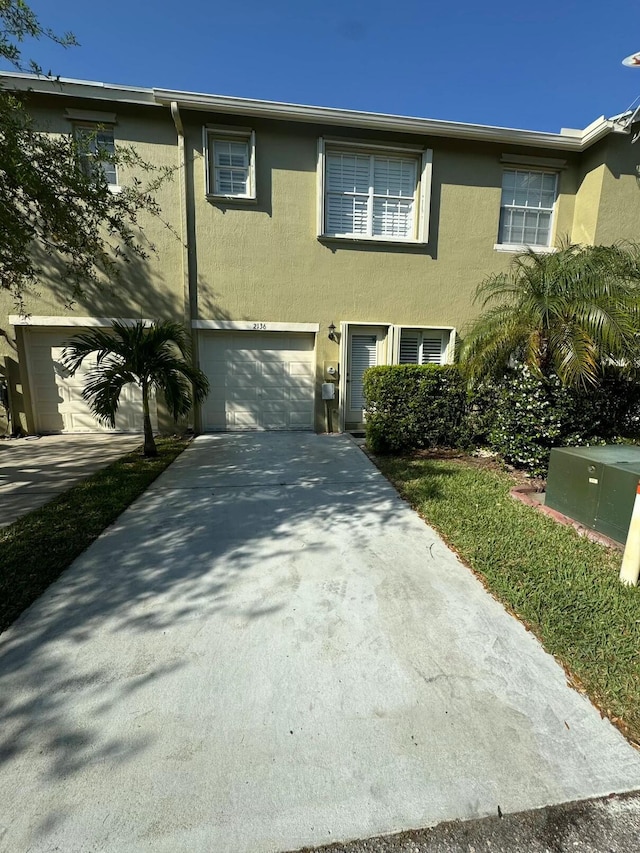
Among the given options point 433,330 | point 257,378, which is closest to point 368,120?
point 433,330

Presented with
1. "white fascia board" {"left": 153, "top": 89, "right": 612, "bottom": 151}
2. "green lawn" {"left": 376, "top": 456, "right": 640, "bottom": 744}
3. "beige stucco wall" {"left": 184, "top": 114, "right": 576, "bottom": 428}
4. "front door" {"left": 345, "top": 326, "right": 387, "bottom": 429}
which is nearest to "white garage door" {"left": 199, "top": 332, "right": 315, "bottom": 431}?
"beige stucco wall" {"left": 184, "top": 114, "right": 576, "bottom": 428}

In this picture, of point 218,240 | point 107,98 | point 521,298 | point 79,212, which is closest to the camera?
point 79,212

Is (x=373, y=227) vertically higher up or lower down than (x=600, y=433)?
higher up

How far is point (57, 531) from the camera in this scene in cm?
380

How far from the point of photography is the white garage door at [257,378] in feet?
28.1

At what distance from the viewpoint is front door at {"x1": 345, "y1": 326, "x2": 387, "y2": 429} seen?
880 centimetres

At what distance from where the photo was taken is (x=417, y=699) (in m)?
2.00

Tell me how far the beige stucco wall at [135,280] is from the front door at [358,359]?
12.3ft

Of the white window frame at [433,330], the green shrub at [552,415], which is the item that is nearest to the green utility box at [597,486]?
the green shrub at [552,415]

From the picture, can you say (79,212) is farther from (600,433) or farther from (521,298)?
(600,433)

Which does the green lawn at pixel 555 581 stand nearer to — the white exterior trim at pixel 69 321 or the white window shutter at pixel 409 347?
the white window shutter at pixel 409 347

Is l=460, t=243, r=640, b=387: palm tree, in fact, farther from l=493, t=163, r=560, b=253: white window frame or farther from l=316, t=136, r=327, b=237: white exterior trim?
l=316, t=136, r=327, b=237: white exterior trim

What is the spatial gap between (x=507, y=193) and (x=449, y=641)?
32.5 feet

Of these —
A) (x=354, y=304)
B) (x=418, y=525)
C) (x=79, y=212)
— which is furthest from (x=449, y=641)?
(x=354, y=304)
